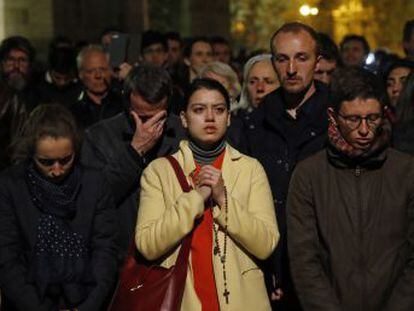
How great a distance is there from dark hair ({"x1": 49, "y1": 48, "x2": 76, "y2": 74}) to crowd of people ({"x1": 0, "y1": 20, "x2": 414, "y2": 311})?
436 cm

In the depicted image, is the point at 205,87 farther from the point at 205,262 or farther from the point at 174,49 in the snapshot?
the point at 174,49

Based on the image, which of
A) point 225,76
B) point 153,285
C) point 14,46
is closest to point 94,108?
point 225,76

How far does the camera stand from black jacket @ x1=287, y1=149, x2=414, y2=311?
5133 mm

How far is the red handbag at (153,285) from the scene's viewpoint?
5.17 m

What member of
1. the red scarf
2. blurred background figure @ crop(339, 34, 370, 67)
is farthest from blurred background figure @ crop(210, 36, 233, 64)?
the red scarf

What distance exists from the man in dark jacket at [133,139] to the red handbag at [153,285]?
2.86 feet

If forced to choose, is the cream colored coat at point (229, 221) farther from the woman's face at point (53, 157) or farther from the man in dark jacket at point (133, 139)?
the man in dark jacket at point (133, 139)

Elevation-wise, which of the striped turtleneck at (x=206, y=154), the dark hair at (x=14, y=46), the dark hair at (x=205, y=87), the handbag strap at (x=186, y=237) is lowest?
the handbag strap at (x=186, y=237)

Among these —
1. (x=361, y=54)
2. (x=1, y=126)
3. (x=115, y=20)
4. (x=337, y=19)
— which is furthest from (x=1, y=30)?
(x=337, y=19)

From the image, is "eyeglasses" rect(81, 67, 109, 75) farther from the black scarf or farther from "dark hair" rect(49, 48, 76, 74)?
the black scarf

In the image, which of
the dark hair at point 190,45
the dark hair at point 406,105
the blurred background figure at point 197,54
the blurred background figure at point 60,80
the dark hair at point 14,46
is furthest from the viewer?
the dark hair at point 190,45

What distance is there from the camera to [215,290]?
5293 mm

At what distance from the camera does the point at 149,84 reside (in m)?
6.46

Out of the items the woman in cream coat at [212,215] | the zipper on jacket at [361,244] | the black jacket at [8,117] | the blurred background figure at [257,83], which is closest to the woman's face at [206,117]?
the woman in cream coat at [212,215]
